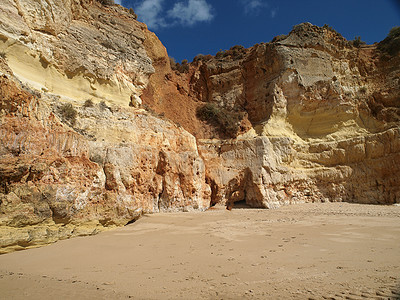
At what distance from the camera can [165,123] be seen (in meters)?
12.1

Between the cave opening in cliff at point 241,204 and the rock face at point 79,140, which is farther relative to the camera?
the cave opening in cliff at point 241,204

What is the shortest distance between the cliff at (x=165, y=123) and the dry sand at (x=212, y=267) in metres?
1.63

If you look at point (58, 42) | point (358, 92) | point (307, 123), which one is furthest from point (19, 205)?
point (358, 92)

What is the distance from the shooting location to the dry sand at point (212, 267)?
248 centimetres

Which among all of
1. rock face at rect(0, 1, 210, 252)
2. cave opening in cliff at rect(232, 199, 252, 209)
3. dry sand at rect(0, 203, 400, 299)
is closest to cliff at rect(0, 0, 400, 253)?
rock face at rect(0, 1, 210, 252)

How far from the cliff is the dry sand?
5.34 ft

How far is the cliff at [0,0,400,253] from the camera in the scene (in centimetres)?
580

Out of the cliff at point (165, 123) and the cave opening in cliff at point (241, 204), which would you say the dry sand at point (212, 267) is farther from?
the cave opening in cliff at point (241, 204)

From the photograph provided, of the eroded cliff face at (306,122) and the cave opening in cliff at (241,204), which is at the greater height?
the eroded cliff face at (306,122)

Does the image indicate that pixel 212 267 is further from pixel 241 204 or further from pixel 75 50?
pixel 75 50

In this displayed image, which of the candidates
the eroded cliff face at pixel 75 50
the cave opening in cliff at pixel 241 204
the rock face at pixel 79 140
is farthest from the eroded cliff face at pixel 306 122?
the eroded cliff face at pixel 75 50

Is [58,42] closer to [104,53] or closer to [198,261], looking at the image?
[104,53]

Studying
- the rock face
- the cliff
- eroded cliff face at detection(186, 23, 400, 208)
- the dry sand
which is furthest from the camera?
eroded cliff face at detection(186, 23, 400, 208)

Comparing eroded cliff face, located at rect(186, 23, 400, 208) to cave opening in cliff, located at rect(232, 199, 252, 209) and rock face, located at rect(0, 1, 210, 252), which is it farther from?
rock face, located at rect(0, 1, 210, 252)
